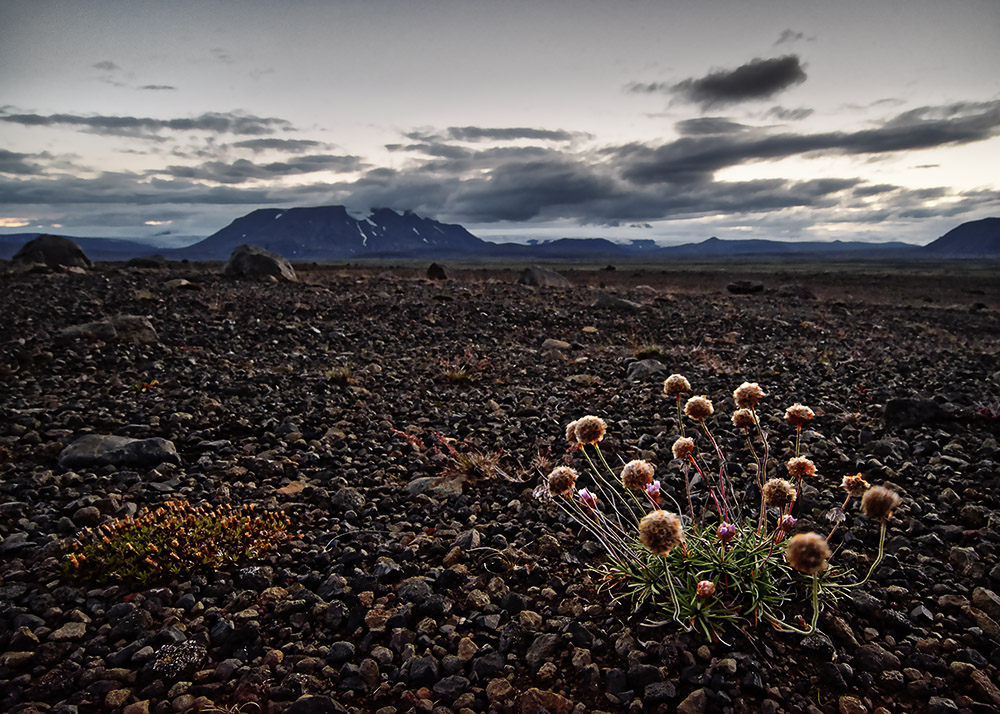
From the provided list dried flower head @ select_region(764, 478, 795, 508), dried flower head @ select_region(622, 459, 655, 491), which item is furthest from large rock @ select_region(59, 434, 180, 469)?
dried flower head @ select_region(764, 478, 795, 508)

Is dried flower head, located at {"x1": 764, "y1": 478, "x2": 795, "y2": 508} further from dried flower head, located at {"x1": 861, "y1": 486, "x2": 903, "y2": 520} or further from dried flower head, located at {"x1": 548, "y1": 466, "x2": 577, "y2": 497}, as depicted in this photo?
dried flower head, located at {"x1": 548, "y1": 466, "x2": 577, "y2": 497}

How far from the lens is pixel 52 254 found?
29.8 m

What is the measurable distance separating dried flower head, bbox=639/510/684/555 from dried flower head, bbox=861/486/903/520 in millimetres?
893

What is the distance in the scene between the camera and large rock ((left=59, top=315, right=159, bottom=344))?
1064cm

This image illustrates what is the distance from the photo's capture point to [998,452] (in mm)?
5512

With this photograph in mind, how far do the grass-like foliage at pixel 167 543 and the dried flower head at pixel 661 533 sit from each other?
121 inches

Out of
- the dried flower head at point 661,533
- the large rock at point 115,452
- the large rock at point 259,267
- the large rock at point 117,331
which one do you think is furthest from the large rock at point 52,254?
the dried flower head at point 661,533

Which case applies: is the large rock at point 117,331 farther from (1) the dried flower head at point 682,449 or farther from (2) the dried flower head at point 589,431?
→ (1) the dried flower head at point 682,449

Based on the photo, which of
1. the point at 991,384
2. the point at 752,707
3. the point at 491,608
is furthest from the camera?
the point at 991,384

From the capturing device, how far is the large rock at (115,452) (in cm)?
578

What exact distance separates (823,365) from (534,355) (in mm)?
5708

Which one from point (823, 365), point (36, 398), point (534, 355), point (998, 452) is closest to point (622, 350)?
point (534, 355)

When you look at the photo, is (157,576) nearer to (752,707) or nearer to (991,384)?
(752,707)

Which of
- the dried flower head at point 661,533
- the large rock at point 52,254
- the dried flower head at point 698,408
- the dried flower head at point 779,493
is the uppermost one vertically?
the large rock at point 52,254
